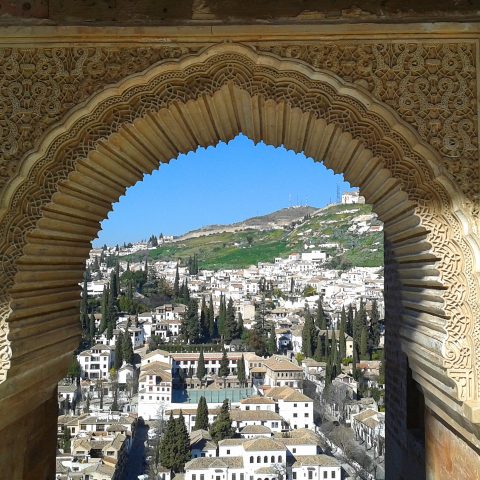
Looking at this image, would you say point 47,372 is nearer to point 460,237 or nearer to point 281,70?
point 281,70

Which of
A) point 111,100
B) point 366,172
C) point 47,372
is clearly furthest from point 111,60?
point 47,372

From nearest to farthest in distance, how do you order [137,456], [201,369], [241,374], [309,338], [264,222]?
[137,456]
[241,374]
[201,369]
[309,338]
[264,222]

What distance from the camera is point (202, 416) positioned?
24.8m

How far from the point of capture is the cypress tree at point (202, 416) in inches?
970

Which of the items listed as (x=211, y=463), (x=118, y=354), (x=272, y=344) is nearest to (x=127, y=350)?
(x=118, y=354)

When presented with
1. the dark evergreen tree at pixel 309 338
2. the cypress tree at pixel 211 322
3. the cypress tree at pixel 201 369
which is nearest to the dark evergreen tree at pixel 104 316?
the cypress tree at pixel 211 322

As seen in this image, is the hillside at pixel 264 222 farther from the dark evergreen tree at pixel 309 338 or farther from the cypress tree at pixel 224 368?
the cypress tree at pixel 224 368

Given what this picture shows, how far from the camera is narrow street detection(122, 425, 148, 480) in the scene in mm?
22297

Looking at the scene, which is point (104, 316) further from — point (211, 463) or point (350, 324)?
point (211, 463)

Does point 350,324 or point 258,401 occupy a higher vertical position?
point 350,324

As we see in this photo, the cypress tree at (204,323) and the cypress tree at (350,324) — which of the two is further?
the cypress tree at (204,323)

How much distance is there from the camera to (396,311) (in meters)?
3.60

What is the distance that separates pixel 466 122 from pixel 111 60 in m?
1.32

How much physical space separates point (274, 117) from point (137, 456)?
80.6 feet
